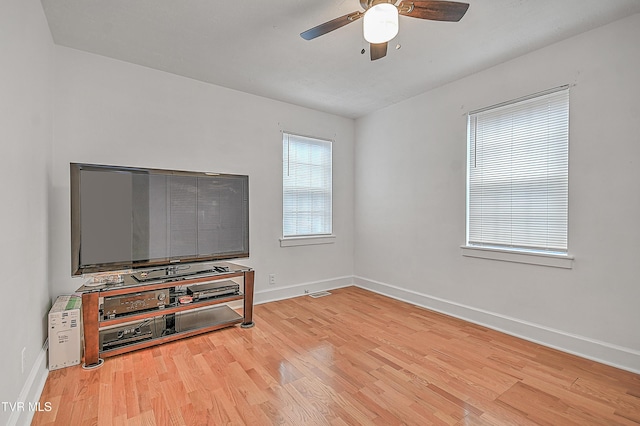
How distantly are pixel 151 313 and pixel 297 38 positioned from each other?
8.48 ft

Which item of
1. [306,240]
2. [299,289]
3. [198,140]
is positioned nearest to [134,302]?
[198,140]

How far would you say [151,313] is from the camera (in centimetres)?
255

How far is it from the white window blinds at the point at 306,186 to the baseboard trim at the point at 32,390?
2521 mm

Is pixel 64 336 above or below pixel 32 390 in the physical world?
above

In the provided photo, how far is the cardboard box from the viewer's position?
2.21m

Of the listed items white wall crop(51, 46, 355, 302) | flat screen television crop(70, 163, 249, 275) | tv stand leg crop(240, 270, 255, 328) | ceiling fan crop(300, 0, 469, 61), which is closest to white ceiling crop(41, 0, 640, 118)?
white wall crop(51, 46, 355, 302)

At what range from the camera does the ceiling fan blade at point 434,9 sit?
1.70 m

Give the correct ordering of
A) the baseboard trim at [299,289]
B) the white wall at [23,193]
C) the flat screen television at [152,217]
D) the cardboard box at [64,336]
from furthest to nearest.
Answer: the baseboard trim at [299,289] < the flat screen television at [152,217] < the cardboard box at [64,336] < the white wall at [23,193]

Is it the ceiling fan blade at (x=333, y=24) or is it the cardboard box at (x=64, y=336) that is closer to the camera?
the ceiling fan blade at (x=333, y=24)

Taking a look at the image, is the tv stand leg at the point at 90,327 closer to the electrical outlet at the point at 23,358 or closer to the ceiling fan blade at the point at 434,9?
the electrical outlet at the point at 23,358

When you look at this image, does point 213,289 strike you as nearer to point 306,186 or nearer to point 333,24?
point 306,186

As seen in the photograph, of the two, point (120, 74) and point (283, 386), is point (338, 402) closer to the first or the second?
point (283, 386)

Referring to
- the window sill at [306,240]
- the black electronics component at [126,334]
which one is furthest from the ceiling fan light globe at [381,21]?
the black electronics component at [126,334]

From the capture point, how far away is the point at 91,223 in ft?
7.85
